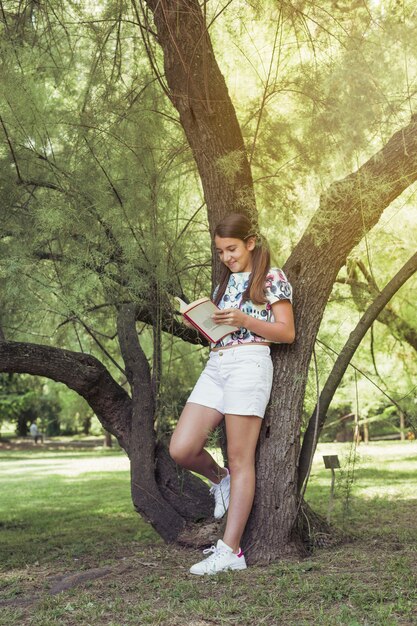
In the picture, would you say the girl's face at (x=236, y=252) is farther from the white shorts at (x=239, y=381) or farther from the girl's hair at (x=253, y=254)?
the white shorts at (x=239, y=381)

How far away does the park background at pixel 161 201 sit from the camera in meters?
3.35

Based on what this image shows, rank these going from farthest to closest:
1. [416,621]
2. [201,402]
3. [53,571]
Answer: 1. [53,571]
2. [201,402]
3. [416,621]

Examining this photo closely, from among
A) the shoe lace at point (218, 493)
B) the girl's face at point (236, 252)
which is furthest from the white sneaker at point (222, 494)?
the girl's face at point (236, 252)

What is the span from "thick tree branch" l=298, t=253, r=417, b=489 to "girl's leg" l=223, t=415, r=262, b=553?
1.58ft

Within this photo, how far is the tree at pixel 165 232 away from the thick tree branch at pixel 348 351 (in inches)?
6.5

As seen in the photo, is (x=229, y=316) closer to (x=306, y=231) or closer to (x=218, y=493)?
(x=306, y=231)

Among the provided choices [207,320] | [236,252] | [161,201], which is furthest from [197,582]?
[161,201]

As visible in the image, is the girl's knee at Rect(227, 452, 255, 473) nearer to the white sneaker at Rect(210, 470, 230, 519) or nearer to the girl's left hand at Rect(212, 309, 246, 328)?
the white sneaker at Rect(210, 470, 230, 519)

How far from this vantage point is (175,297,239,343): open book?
3533mm

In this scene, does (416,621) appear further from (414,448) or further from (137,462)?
(414,448)

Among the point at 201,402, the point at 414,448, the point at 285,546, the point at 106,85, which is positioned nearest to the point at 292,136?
the point at 106,85

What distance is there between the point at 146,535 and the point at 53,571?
167cm

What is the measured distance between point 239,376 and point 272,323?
0.99 feet

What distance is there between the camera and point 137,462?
15.5 ft
